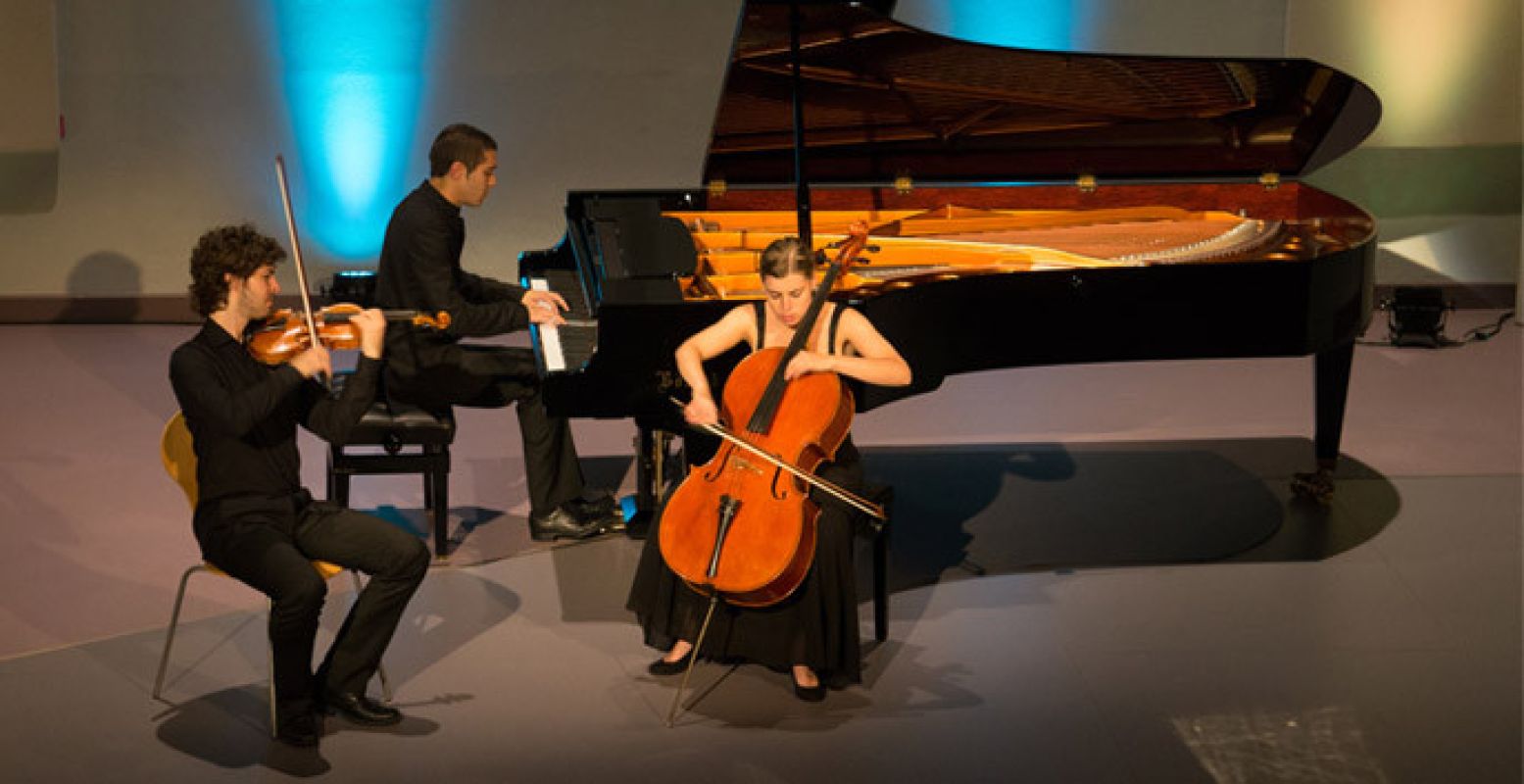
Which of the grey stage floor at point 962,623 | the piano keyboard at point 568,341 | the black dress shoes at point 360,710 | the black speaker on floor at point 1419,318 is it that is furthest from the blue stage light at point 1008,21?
the black dress shoes at point 360,710

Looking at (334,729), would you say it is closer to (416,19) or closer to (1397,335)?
(416,19)

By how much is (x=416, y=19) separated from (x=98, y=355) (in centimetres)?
215

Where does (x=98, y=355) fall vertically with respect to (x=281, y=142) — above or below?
below

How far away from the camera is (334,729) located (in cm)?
410

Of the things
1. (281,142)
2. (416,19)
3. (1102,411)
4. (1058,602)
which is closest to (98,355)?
(281,142)

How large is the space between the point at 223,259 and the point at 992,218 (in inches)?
115

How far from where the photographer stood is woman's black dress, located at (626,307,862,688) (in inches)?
167

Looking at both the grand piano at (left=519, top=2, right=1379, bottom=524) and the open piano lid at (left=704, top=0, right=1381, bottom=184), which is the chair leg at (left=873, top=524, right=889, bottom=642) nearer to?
the grand piano at (left=519, top=2, right=1379, bottom=524)

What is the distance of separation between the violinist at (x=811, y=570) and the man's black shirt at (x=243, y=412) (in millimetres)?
787

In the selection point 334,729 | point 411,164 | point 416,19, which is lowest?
point 334,729

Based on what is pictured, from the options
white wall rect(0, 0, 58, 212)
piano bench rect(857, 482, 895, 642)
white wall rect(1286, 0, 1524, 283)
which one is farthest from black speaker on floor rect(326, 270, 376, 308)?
white wall rect(1286, 0, 1524, 283)

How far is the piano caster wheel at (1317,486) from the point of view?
19.1ft

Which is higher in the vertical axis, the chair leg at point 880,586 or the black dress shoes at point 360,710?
the chair leg at point 880,586

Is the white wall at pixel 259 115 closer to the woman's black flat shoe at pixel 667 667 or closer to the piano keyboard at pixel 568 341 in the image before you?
the piano keyboard at pixel 568 341
